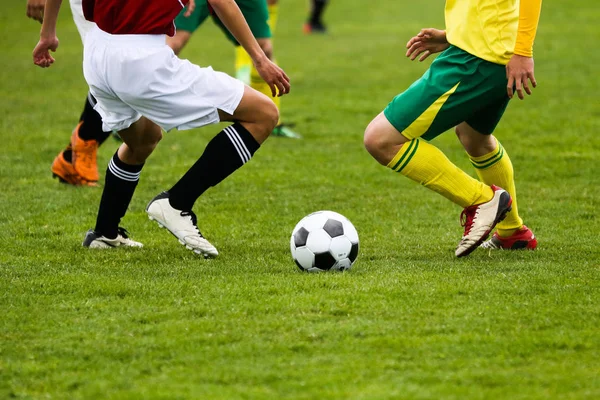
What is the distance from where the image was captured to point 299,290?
4602mm

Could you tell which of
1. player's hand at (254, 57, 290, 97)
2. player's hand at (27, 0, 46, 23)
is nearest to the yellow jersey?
player's hand at (254, 57, 290, 97)

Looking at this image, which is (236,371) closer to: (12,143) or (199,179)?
(199,179)

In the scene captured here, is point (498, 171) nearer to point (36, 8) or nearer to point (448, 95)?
point (448, 95)

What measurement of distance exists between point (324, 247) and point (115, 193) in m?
1.39

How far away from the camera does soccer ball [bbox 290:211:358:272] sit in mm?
4992

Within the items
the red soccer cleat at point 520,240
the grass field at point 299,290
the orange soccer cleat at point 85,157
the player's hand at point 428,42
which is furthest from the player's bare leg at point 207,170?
the orange soccer cleat at point 85,157

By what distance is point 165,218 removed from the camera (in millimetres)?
5180

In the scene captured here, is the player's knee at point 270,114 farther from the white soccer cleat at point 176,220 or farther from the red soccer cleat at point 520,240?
the red soccer cleat at point 520,240

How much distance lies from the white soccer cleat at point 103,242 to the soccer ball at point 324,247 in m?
1.18

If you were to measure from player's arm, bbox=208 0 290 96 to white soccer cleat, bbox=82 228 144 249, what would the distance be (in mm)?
1419

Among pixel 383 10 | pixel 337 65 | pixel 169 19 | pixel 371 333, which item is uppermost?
pixel 169 19

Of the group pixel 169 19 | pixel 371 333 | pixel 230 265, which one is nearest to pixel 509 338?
pixel 371 333

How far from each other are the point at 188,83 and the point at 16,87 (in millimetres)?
8695

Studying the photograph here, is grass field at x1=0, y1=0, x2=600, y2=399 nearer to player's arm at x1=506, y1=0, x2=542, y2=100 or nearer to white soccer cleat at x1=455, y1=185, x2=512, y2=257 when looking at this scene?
white soccer cleat at x1=455, y1=185, x2=512, y2=257
